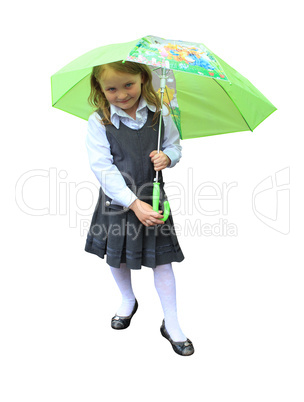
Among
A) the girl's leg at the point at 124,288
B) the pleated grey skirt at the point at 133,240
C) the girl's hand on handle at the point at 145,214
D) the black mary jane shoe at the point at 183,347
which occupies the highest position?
the girl's hand on handle at the point at 145,214

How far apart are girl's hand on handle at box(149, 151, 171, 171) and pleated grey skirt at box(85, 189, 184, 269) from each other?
0.30 metres

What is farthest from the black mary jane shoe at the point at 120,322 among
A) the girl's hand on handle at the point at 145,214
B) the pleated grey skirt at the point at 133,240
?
the girl's hand on handle at the point at 145,214

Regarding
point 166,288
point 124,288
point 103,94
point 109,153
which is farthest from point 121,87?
point 124,288

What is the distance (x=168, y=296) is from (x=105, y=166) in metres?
0.85

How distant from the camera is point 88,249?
8.07 feet

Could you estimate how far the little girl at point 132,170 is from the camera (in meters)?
2.10

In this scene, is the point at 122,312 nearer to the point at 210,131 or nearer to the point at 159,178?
the point at 159,178

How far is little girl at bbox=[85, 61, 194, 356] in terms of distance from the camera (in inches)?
82.5

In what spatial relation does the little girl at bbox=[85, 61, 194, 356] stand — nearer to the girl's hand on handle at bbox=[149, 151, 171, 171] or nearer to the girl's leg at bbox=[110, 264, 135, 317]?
the girl's hand on handle at bbox=[149, 151, 171, 171]

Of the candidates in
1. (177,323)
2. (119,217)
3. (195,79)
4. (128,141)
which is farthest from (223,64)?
(177,323)

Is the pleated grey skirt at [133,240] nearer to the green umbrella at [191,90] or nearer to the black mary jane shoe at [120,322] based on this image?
the green umbrella at [191,90]

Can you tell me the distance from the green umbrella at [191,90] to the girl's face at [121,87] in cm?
11

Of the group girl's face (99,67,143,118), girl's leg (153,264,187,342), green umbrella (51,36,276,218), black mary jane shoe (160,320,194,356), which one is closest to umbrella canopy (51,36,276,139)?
green umbrella (51,36,276,218)

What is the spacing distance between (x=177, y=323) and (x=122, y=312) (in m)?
0.43
